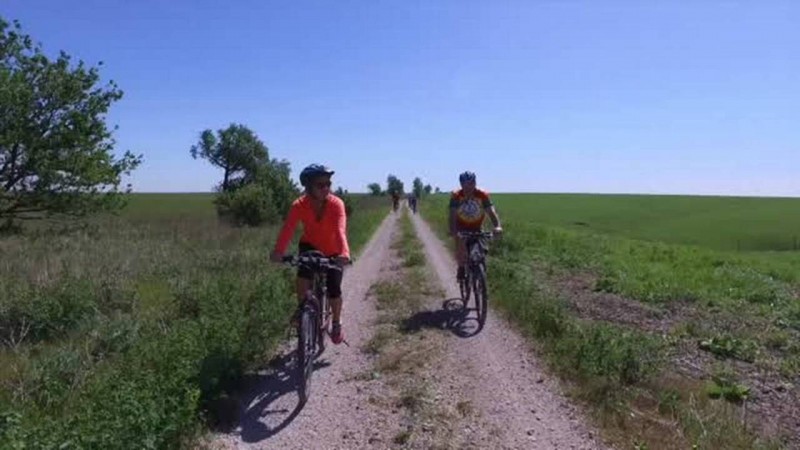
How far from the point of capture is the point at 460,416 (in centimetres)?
618

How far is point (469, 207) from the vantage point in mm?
11109

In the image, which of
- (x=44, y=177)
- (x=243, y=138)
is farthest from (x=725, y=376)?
(x=243, y=138)

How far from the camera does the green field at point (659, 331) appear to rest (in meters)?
6.45

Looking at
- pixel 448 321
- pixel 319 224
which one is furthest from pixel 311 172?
pixel 448 321

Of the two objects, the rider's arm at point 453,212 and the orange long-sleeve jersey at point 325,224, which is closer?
the orange long-sleeve jersey at point 325,224

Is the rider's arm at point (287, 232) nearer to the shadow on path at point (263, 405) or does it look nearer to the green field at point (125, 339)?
the green field at point (125, 339)

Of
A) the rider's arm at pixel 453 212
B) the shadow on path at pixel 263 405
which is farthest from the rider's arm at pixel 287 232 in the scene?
the rider's arm at pixel 453 212

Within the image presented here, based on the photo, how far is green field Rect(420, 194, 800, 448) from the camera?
645cm

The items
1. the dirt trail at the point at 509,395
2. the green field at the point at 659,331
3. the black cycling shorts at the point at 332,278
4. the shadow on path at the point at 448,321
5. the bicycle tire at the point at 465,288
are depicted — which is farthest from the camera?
the bicycle tire at the point at 465,288

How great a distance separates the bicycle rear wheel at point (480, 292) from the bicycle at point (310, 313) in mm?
3166

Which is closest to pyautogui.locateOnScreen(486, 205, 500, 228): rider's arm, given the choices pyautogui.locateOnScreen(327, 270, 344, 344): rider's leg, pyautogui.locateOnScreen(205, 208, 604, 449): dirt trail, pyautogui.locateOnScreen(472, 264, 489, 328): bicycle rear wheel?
pyautogui.locateOnScreen(472, 264, 489, 328): bicycle rear wheel

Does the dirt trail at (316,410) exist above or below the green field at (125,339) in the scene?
below

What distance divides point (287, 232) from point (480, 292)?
420cm

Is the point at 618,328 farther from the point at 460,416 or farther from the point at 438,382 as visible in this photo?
the point at 460,416
